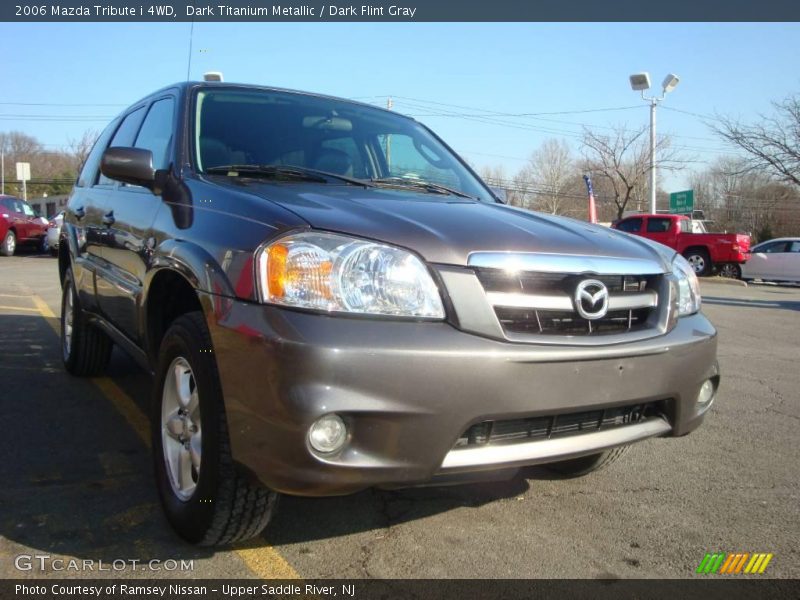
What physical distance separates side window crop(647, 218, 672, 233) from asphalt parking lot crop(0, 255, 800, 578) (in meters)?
17.7

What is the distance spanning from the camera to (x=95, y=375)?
16.7 ft

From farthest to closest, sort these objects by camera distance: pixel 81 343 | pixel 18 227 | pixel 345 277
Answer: pixel 18 227
pixel 81 343
pixel 345 277

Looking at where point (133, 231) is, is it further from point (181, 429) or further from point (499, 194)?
point (499, 194)

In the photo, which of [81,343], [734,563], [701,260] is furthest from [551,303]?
[701,260]

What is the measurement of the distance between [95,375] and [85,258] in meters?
1.06

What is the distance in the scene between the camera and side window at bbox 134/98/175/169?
11.0 feet

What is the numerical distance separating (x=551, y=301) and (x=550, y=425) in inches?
16.4

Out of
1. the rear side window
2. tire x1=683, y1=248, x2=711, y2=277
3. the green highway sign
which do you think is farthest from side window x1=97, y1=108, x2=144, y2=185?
the green highway sign

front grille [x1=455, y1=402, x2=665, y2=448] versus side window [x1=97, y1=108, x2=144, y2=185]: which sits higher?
side window [x1=97, y1=108, x2=144, y2=185]

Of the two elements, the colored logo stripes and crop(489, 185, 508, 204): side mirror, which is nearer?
the colored logo stripes

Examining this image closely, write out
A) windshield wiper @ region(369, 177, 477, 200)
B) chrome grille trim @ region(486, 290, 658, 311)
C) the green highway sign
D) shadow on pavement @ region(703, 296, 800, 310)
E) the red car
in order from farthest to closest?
the green highway sign < the red car < shadow on pavement @ region(703, 296, 800, 310) < windshield wiper @ region(369, 177, 477, 200) < chrome grille trim @ region(486, 290, 658, 311)

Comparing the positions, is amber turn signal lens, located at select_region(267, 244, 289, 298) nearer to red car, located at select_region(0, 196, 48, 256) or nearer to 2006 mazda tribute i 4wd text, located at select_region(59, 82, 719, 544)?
2006 mazda tribute i 4wd text, located at select_region(59, 82, 719, 544)

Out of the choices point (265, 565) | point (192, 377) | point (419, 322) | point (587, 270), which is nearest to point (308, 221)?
point (419, 322)

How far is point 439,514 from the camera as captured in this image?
2928mm
